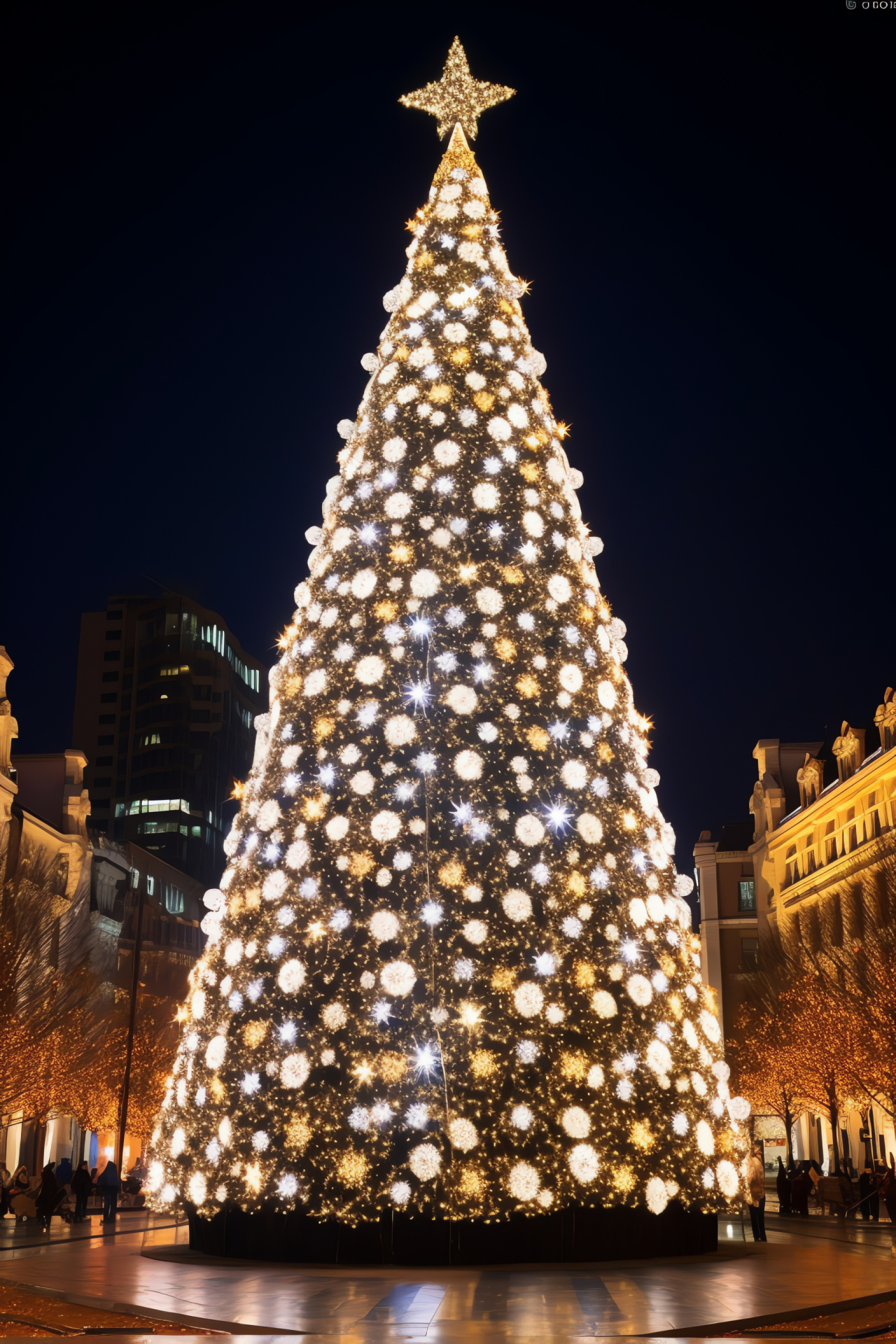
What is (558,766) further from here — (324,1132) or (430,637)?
(324,1132)

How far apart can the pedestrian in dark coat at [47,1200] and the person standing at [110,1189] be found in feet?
4.53

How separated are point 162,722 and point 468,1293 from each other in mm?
113515

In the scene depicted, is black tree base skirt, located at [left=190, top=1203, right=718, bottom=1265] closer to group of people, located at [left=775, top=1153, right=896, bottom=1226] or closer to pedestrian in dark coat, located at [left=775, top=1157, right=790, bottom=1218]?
group of people, located at [left=775, top=1153, right=896, bottom=1226]

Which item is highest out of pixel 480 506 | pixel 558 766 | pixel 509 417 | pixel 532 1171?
pixel 509 417

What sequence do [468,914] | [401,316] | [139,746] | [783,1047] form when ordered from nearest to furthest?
[468,914], [401,316], [783,1047], [139,746]

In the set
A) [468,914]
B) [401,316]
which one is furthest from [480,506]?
[468,914]

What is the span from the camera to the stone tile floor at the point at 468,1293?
8.77m

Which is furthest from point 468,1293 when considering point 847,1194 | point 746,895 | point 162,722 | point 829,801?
point 162,722

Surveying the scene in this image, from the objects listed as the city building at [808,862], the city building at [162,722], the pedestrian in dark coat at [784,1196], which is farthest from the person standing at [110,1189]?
the city building at [162,722]

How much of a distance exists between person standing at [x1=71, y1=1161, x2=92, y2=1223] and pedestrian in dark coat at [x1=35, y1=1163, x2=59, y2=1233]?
107 inches

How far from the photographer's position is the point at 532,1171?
1127 cm

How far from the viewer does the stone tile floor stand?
8766 millimetres

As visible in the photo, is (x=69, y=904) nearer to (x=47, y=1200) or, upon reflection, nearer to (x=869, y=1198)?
(x=47, y=1200)

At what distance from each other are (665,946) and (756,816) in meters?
53.8
